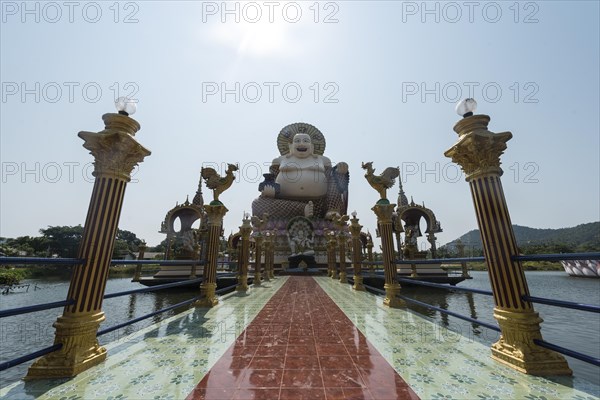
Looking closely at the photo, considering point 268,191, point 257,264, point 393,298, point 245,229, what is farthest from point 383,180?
point 268,191

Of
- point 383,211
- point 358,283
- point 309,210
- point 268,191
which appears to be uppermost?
point 268,191

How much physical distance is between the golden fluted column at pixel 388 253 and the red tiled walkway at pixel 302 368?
Answer: 1790 millimetres

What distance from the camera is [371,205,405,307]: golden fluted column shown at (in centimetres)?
556

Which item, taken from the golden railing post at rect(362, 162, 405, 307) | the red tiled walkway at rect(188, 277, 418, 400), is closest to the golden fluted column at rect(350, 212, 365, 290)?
the golden railing post at rect(362, 162, 405, 307)

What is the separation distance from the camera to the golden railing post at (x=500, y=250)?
8.04 feet

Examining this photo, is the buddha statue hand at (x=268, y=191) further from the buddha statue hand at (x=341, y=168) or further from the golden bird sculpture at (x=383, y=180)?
the golden bird sculpture at (x=383, y=180)

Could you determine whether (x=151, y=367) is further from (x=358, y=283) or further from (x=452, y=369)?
(x=358, y=283)

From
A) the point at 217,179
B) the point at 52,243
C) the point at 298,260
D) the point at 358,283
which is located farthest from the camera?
the point at 52,243

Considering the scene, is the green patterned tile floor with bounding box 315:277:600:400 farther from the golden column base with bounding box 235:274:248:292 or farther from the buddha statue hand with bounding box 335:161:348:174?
the buddha statue hand with bounding box 335:161:348:174

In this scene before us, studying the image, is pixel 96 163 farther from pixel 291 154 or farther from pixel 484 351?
pixel 291 154

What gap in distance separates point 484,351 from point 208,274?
16.3ft

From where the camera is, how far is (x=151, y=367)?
2.58 meters

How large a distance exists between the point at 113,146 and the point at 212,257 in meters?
3.64

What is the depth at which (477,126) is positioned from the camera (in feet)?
9.77
